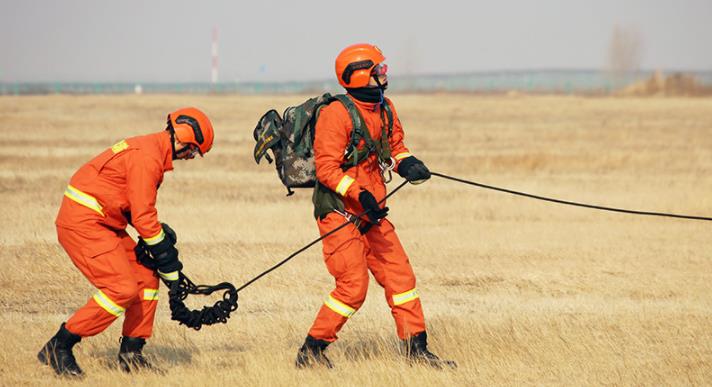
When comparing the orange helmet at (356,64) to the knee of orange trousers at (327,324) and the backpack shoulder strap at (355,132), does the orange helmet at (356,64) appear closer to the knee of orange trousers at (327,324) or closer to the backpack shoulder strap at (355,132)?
the backpack shoulder strap at (355,132)

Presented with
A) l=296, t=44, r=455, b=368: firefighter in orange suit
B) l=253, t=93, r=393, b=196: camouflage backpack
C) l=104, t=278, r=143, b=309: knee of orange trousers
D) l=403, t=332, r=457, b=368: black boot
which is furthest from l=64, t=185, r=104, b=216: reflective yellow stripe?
l=403, t=332, r=457, b=368: black boot

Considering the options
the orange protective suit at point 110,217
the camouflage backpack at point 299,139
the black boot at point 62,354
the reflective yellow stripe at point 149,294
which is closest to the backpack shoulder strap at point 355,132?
the camouflage backpack at point 299,139

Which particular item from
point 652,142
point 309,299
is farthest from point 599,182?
point 309,299

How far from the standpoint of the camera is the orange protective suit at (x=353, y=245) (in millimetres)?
7562

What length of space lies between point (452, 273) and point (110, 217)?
5520 mm

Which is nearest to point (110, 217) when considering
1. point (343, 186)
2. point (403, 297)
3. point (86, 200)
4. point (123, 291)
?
point (86, 200)

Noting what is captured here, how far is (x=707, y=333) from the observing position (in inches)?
369

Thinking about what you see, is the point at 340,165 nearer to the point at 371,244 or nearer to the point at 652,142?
the point at 371,244

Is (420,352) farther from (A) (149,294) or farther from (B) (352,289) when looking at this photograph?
(A) (149,294)

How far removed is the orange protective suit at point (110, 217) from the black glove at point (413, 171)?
5.38 ft

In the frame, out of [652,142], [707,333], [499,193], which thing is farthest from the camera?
[652,142]

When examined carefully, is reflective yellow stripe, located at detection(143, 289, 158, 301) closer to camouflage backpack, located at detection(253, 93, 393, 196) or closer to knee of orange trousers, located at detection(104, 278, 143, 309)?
knee of orange trousers, located at detection(104, 278, 143, 309)

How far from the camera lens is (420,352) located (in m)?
7.91

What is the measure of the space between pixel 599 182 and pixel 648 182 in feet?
2.84
